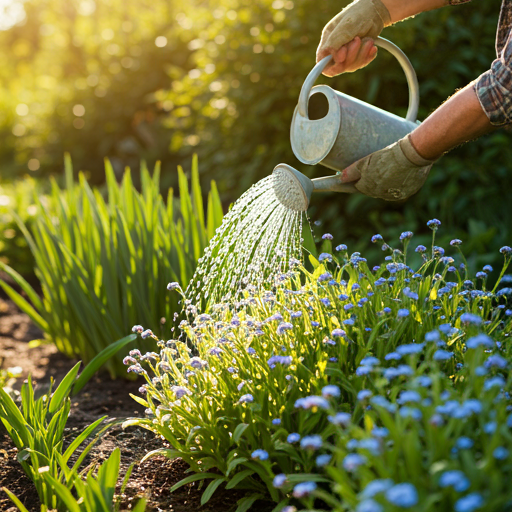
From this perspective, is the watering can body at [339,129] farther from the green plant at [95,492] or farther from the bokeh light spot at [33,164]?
the bokeh light spot at [33,164]

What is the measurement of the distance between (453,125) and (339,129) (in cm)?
37

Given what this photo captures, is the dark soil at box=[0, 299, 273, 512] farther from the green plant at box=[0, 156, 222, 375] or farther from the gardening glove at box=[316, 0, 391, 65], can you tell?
the gardening glove at box=[316, 0, 391, 65]

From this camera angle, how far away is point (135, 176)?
8.23 metres

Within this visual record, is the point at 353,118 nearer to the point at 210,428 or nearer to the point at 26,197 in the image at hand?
the point at 210,428

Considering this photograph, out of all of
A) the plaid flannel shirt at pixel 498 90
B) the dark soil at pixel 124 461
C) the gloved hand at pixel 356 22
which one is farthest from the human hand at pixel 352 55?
the dark soil at pixel 124 461

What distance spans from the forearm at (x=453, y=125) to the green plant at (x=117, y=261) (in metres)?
1.28

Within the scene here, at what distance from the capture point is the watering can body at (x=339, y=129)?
1.92 meters

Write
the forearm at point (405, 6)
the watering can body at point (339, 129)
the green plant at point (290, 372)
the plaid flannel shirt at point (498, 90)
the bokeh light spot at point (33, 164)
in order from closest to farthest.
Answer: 1. the green plant at point (290, 372)
2. the plaid flannel shirt at point (498, 90)
3. the watering can body at point (339, 129)
4. the forearm at point (405, 6)
5. the bokeh light spot at point (33, 164)

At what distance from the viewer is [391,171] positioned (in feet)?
6.06

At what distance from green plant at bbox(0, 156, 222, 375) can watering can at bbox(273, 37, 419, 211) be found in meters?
0.89

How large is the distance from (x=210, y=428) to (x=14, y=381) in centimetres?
148

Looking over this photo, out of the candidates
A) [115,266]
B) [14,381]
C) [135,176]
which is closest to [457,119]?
[115,266]

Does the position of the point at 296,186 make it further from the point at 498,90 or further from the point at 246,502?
the point at 246,502

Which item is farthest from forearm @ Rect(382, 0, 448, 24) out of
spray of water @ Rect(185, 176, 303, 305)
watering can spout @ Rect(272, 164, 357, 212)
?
spray of water @ Rect(185, 176, 303, 305)
